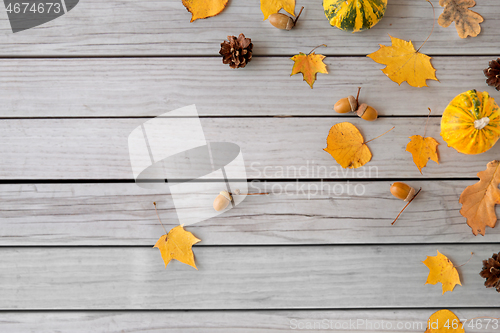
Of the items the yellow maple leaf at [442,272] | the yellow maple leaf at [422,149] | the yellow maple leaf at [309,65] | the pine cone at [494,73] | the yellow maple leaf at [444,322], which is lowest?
the yellow maple leaf at [444,322]

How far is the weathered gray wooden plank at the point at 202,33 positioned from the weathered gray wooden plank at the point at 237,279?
1.80 ft

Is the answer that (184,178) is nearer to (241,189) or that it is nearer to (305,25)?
(241,189)

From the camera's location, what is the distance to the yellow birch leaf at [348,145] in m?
0.88

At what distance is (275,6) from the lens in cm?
90

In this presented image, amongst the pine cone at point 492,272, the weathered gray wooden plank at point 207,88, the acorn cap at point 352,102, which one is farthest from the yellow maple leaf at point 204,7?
the pine cone at point 492,272

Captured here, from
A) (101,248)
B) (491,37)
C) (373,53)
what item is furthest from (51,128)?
(491,37)

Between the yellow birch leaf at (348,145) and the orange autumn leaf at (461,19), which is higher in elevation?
the orange autumn leaf at (461,19)

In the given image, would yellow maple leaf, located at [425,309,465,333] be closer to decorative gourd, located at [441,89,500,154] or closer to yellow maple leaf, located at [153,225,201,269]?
decorative gourd, located at [441,89,500,154]

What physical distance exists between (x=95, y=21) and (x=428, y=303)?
1.20m

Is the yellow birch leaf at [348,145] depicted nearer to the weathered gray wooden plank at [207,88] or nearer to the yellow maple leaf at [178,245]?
the weathered gray wooden plank at [207,88]

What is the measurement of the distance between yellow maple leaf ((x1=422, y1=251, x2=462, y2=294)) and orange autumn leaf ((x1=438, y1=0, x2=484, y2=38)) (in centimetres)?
62

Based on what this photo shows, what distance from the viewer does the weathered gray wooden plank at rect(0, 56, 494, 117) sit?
2.93 feet

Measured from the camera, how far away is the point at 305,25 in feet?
2.98

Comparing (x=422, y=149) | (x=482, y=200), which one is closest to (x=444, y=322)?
(x=482, y=200)
